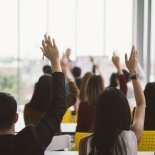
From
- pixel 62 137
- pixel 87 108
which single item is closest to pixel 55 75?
pixel 62 137

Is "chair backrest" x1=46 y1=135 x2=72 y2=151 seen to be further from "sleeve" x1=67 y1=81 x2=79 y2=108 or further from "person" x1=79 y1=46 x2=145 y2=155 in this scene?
"sleeve" x1=67 y1=81 x2=79 y2=108

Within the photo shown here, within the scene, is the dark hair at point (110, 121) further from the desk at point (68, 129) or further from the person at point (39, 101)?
the desk at point (68, 129)

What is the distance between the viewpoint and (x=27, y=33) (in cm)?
988

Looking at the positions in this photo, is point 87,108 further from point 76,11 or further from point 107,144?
point 76,11

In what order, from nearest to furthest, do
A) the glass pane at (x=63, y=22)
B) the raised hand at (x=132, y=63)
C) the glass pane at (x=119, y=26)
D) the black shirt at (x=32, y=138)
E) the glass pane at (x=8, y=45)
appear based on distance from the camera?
the black shirt at (x=32, y=138), the raised hand at (x=132, y=63), the glass pane at (x=8, y=45), the glass pane at (x=63, y=22), the glass pane at (x=119, y=26)

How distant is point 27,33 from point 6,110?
26.7ft

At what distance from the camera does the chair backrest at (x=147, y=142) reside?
356cm

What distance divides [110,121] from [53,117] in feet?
1.58

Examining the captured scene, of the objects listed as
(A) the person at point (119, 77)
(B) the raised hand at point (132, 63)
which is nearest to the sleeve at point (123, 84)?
(A) the person at point (119, 77)

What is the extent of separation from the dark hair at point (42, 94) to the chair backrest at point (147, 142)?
967mm

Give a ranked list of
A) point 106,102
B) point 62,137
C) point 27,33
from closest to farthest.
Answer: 1. point 106,102
2. point 62,137
3. point 27,33

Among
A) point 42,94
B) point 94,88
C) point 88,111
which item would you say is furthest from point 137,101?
point 94,88

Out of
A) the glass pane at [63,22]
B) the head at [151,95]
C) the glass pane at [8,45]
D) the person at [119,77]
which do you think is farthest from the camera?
the glass pane at [63,22]

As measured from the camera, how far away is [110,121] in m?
2.32
